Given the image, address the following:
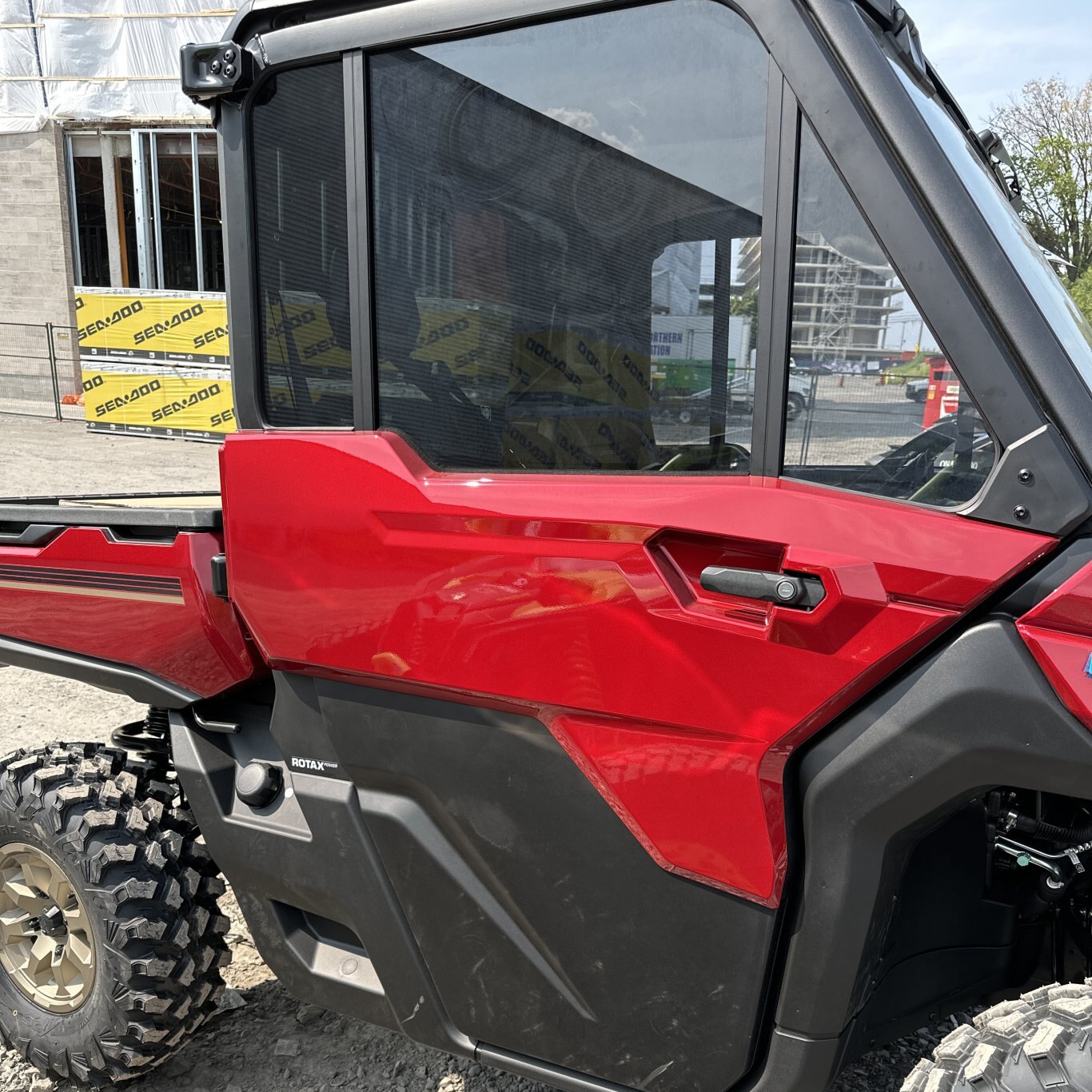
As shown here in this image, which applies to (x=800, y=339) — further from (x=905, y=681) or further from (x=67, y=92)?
(x=67, y=92)

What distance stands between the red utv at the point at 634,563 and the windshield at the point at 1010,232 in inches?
0.8

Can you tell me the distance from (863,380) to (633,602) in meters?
0.47

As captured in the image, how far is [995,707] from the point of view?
1.36m

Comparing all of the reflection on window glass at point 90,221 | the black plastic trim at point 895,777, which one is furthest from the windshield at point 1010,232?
the reflection on window glass at point 90,221

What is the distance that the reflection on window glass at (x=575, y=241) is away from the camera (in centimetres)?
151

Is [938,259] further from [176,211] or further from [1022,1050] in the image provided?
[176,211]

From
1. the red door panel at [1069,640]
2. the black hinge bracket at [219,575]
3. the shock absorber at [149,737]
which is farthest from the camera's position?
the shock absorber at [149,737]

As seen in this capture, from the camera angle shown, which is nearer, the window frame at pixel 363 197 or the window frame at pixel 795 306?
the window frame at pixel 795 306

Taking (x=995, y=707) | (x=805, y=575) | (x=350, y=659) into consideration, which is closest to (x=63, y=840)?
(x=350, y=659)

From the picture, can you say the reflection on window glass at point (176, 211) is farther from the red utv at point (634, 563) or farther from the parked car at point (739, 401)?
the parked car at point (739, 401)

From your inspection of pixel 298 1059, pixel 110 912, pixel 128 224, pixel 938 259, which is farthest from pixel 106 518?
pixel 128 224

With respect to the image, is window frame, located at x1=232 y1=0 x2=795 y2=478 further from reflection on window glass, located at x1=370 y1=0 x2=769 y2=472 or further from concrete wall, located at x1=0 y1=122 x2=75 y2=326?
concrete wall, located at x1=0 y1=122 x2=75 y2=326

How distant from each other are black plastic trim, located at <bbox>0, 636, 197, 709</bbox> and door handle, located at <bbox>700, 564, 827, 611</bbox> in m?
1.29

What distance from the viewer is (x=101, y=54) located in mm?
17047
